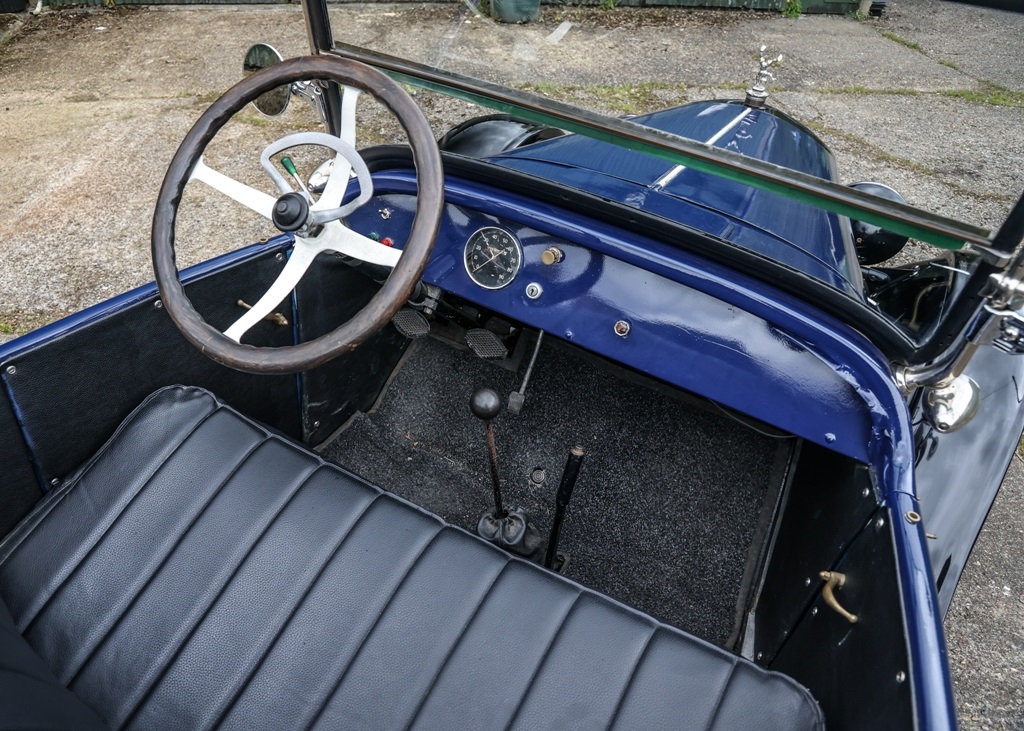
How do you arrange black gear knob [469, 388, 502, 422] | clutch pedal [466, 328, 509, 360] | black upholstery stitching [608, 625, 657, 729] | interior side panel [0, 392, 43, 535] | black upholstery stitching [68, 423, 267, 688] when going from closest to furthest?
1. black upholstery stitching [608, 625, 657, 729]
2. black upholstery stitching [68, 423, 267, 688]
3. interior side panel [0, 392, 43, 535]
4. black gear knob [469, 388, 502, 422]
5. clutch pedal [466, 328, 509, 360]

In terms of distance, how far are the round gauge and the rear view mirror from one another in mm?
538

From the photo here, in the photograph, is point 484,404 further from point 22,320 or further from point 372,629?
point 22,320

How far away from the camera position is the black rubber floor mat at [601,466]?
2.12 metres

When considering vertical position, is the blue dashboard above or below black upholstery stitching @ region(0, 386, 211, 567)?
above

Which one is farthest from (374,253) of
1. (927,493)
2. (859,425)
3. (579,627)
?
(927,493)

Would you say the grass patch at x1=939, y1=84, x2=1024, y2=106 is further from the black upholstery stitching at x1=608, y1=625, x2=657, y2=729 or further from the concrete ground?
the black upholstery stitching at x1=608, y1=625, x2=657, y2=729

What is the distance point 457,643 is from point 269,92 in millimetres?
1245

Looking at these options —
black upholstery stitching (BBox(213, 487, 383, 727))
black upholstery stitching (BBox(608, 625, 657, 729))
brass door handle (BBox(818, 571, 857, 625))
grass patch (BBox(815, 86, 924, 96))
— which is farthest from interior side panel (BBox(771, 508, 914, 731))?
grass patch (BBox(815, 86, 924, 96))

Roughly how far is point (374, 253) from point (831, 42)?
2.03m

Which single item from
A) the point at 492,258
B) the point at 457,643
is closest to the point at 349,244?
the point at 492,258

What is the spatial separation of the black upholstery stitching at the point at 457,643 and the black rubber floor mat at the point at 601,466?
0.83m

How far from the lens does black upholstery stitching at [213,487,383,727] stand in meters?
1.25

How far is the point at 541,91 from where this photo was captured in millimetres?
1540

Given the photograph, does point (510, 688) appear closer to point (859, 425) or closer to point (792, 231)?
point (859, 425)
